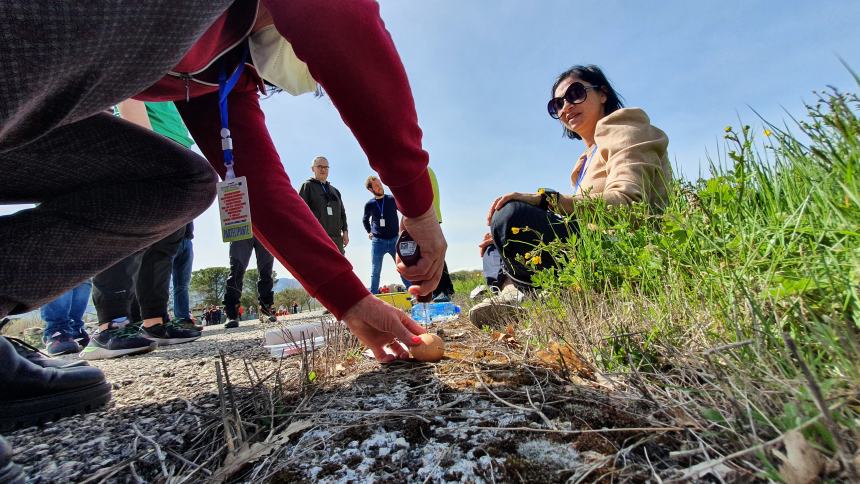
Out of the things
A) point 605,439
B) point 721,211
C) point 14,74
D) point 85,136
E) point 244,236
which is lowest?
point 605,439

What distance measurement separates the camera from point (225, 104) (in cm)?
145

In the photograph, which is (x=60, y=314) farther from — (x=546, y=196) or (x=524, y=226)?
(x=546, y=196)

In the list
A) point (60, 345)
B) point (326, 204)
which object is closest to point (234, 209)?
point (60, 345)

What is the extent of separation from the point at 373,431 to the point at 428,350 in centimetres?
58

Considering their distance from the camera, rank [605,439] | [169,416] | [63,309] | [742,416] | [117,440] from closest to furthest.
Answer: [742,416], [605,439], [117,440], [169,416], [63,309]

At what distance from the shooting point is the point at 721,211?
1.13m

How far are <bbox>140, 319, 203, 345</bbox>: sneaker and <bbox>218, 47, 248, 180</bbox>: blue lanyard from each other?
2647 mm

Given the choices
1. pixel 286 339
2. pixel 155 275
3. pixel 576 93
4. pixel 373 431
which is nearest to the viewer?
pixel 373 431

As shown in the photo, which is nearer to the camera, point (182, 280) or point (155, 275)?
point (155, 275)

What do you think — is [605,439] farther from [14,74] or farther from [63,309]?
[63,309]

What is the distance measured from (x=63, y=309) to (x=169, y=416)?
3.51 meters

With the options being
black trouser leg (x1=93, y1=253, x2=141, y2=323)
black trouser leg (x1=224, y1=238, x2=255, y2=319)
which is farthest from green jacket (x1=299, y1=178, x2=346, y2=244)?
black trouser leg (x1=93, y1=253, x2=141, y2=323)

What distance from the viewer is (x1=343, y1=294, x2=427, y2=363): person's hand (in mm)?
1478

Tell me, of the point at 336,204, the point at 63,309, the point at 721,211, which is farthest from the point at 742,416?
the point at 336,204
